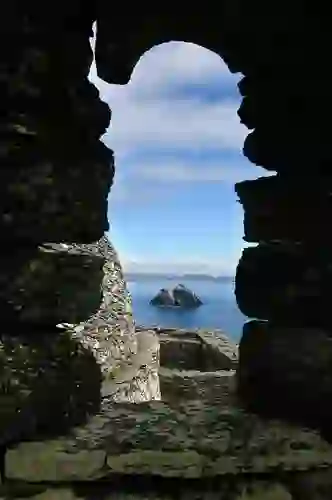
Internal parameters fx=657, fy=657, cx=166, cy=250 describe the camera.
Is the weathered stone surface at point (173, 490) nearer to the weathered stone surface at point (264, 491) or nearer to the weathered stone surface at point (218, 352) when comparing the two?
the weathered stone surface at point (264, 491)

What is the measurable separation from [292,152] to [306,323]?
2.62 ft

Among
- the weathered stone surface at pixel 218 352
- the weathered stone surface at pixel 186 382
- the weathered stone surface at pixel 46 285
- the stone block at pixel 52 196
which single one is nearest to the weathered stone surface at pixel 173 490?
the weathered stone surface at pixel 46 285

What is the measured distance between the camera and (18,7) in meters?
2.79

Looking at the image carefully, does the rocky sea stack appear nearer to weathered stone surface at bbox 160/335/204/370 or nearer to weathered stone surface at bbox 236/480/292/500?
weathered stone surface at bbox 160/335/204/370

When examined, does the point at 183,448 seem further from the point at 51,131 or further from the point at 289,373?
the point at 51,131

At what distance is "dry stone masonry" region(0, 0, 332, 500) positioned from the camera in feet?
9.14

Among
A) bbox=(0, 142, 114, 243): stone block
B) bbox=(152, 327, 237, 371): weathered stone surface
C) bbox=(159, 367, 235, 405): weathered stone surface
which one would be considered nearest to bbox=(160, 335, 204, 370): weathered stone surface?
bbox=(152, 327, 237, 371): weathered stone surface

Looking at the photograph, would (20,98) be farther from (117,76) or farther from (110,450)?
(110,450)

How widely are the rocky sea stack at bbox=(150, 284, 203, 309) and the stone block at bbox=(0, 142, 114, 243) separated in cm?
2523

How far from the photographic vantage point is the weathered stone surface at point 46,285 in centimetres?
285

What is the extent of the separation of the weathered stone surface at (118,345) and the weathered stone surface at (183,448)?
17.9 feet

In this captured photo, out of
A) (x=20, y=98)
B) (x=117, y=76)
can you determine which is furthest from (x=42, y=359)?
(x=117, y=76)

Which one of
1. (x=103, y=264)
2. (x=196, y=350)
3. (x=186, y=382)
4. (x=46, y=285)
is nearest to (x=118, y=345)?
(x=186, y=382)

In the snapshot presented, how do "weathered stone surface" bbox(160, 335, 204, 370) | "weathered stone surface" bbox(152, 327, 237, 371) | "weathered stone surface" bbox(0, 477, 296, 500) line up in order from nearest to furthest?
"weathered stone surface" bbox(0, 477, 296, 500)
"weathered stone surface" bbox(152, 327, 237, 371)
"weathered stone surface" bbox(160, 335, 204, 370)
